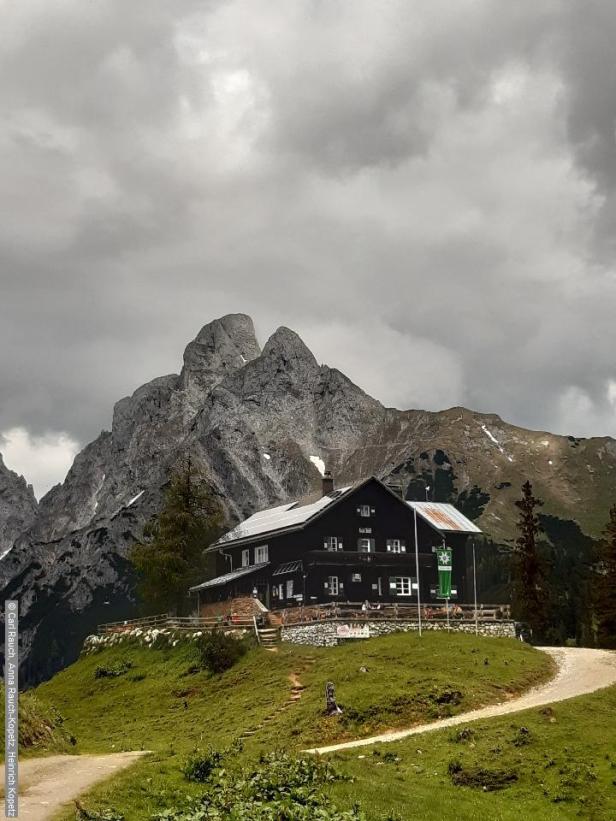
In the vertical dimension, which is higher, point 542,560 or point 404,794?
point 542,560

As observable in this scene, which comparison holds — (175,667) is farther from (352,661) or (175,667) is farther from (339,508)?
(339,508)

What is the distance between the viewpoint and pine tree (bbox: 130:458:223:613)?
8425 cm

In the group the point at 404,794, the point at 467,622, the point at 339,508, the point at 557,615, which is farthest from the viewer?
the point at 557,615

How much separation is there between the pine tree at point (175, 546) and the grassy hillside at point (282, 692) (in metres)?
19.5

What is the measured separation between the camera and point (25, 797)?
23.8 m

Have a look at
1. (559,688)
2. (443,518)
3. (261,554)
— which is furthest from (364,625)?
(443,518)

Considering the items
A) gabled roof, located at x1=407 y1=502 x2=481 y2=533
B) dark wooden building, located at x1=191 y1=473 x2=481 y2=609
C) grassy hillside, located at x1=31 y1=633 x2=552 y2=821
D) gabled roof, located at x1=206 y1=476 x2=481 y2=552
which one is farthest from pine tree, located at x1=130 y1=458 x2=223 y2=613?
grassy hillside, located at x1=31 y1=633 x2=552 y2=821

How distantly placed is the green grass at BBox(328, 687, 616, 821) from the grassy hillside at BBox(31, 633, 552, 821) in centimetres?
452

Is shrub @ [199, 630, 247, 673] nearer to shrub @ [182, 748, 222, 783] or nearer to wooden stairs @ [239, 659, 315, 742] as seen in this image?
wooden stairs @ [239, 659, 315, 742]

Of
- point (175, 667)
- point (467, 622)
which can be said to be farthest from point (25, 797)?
point (467, 622)

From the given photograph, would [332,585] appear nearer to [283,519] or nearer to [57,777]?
[283,519]

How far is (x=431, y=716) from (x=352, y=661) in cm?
1020

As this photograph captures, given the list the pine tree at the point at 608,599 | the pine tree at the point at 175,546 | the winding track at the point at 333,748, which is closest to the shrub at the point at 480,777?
the winding track at the point at 333,748

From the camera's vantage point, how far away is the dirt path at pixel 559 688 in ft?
125
